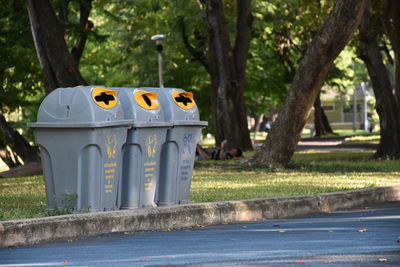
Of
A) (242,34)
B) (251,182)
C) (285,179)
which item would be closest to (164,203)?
(251,182)

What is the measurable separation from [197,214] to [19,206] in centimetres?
231

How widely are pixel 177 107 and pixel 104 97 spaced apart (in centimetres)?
137

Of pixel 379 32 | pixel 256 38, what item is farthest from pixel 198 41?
pixel 379 32

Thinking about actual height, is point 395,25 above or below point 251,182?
above

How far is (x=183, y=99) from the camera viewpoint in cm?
1332

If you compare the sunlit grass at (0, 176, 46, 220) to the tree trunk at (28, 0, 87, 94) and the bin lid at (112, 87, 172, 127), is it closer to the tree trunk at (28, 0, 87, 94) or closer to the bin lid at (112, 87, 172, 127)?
the bin lid at (112, 87, 172, 127)

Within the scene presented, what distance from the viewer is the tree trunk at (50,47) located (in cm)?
2253

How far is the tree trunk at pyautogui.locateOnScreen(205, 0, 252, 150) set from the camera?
31688 mm

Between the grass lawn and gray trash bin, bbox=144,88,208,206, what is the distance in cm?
87

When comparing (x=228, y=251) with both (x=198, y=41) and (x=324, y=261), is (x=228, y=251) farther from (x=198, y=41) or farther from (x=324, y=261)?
→ (x=198, y=41)

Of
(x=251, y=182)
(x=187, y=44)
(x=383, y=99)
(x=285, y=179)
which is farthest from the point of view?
(x=187, y=44)

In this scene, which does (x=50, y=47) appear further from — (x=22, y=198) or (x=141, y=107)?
(x=141, y=107)

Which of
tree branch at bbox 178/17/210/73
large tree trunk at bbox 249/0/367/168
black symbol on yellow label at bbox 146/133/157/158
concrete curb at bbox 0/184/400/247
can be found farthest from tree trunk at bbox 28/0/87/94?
tree branch at bbox 178/17/210/73

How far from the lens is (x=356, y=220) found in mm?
12695
